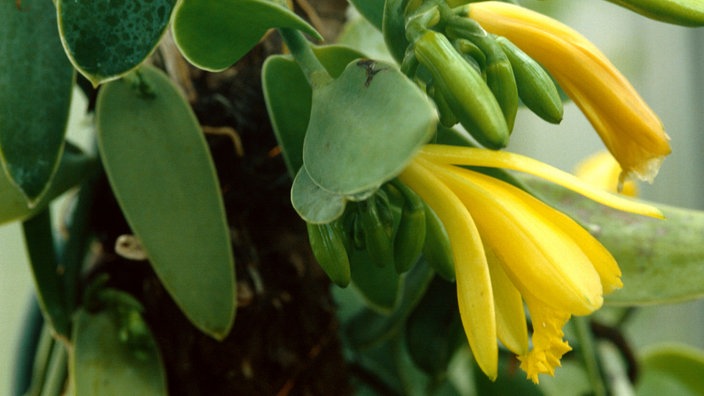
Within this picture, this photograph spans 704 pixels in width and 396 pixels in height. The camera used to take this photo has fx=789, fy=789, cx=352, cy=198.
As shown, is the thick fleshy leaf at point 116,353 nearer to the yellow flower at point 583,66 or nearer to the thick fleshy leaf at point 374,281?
the thick fleshy leaf at point 374,281

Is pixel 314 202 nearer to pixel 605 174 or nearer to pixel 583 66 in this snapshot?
pixel 583 66

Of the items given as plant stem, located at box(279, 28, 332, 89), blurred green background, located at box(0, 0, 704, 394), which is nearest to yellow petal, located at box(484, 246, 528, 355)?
plant stem, located at box(279, 28, 332, 89)

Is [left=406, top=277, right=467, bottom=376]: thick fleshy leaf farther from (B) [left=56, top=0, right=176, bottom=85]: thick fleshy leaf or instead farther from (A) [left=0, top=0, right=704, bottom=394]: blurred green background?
(A) [left=0, top=0, right=704, bottom=394]: blurred green background

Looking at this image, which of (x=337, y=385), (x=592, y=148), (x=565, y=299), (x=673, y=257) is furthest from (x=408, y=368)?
(x=592, y=148)

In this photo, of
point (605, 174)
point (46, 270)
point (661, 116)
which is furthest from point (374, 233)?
point (661, 116)

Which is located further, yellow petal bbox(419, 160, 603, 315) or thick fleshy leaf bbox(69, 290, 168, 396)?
thick fleshy leaf bbox(69, 290, 168, 396)

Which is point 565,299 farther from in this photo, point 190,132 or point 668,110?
point 668,110
